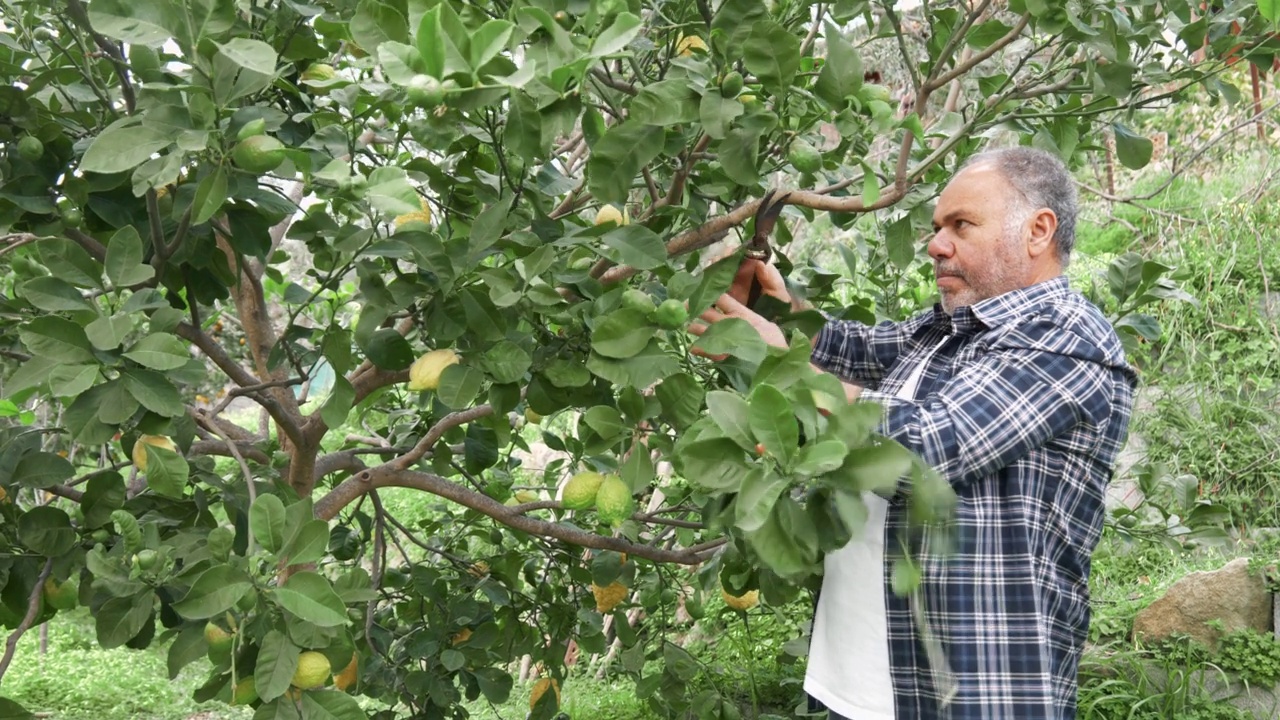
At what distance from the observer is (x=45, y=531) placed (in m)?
1.59

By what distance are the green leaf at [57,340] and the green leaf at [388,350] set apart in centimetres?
38

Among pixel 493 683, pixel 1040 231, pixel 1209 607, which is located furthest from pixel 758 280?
pixel 1209 607

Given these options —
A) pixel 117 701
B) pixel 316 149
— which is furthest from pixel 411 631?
pixel 117 701

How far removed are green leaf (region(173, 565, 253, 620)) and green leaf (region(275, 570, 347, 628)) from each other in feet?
0.15

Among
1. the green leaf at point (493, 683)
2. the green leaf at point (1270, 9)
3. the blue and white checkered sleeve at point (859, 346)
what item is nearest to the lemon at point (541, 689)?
the green leaf at point (493, 683)

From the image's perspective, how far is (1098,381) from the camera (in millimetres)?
1677

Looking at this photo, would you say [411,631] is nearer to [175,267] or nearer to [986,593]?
[175,267]

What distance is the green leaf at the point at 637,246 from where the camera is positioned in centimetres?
136

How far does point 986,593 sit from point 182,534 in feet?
3.68

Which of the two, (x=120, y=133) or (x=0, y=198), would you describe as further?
(x=0, y=198)

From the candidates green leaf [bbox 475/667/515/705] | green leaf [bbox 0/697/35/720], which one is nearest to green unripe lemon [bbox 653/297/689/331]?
green leaf [bbox 0/697/35/720]

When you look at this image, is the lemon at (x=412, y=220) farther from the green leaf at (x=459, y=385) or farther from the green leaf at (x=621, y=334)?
the green leaf at (x=621, y=334)

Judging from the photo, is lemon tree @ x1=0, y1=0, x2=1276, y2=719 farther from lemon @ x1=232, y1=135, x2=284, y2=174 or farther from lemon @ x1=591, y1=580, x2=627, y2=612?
lemon @ x1=591, y1=580, x2=627, y2=612

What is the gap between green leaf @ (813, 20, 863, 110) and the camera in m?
1.33
